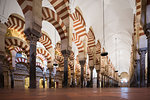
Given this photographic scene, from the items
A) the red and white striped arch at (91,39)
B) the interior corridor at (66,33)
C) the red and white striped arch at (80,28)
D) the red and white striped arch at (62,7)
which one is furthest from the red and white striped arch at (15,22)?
the red and white striped arch at (91,39)

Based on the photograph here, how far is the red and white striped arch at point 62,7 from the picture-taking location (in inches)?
259

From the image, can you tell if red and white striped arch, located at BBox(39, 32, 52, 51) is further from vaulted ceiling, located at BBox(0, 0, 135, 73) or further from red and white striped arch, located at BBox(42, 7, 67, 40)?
red and white striped arch, located at BBox(42, 7, 67, 40)

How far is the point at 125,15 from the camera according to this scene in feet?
37.7

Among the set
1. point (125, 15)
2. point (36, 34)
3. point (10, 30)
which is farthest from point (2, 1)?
point (125, 15)

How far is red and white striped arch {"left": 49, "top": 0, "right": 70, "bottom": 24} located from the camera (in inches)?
259

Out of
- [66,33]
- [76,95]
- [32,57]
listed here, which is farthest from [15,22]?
[76,95]

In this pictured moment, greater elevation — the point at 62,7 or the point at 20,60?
the point at 62,7

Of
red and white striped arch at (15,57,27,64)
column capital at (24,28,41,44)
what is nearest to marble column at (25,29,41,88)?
column capital at (24,28,41,44)

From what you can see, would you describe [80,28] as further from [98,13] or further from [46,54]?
[46,54]

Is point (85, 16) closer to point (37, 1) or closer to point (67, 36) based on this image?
point (67, 36)

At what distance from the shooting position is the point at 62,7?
6680mm

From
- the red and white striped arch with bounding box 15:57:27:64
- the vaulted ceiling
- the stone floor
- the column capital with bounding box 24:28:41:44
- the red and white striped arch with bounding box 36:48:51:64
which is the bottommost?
the stone floor

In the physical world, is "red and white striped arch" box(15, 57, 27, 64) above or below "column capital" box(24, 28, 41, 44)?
Answer: below

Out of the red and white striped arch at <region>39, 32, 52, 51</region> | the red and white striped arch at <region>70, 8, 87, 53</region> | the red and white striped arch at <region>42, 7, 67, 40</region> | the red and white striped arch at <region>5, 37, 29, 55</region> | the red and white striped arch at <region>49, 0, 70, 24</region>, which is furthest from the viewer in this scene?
the red and white striped arch at <region>39, 32, 52, 51</region>
